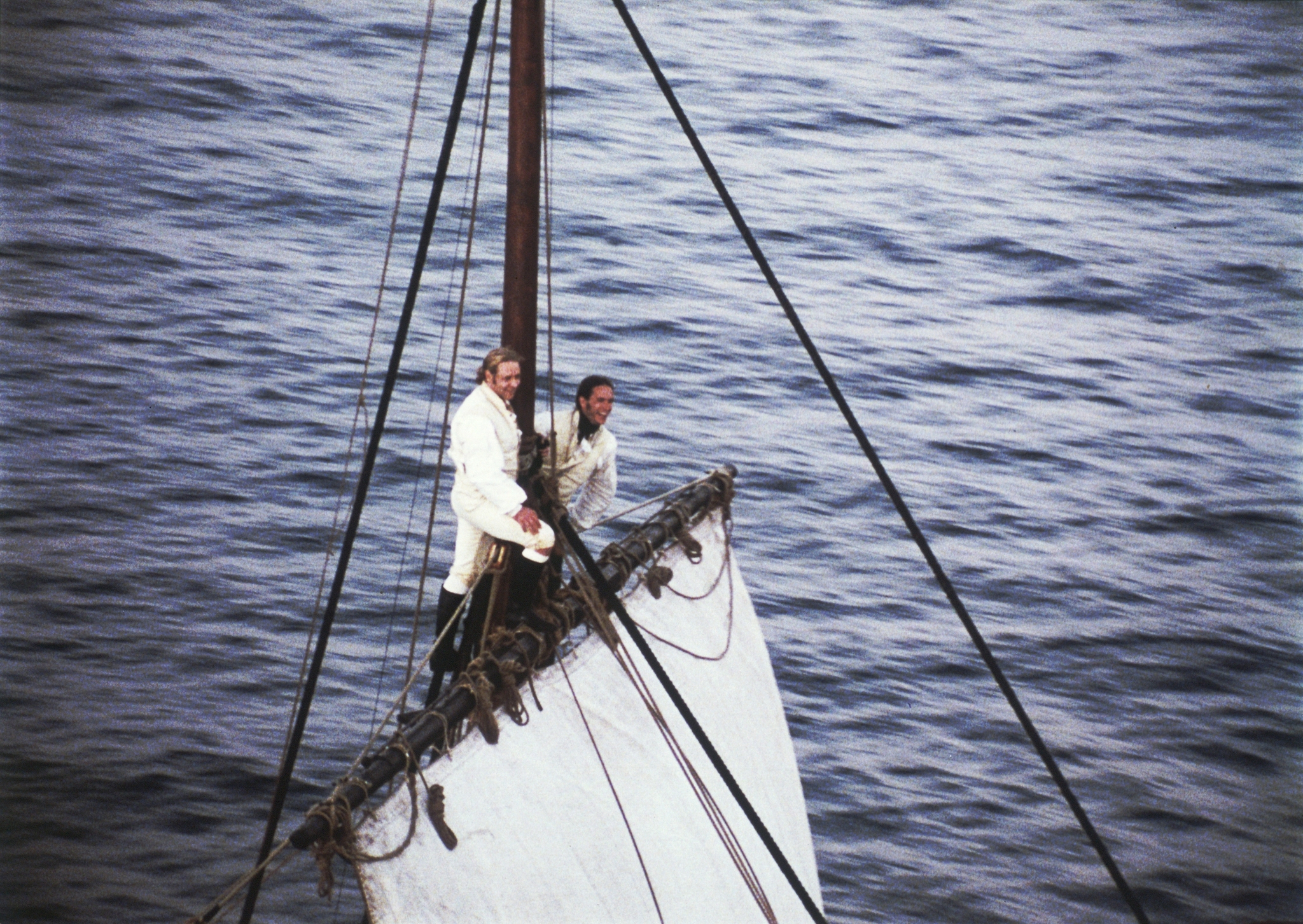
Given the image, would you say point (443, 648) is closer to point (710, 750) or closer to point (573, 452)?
point (573, 452)

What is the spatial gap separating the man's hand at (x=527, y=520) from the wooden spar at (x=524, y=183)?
726 millimetres

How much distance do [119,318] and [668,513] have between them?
12691 millimetres

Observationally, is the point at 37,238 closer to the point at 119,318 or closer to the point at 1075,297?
the point at 119,318

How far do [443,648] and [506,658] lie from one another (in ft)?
1.84

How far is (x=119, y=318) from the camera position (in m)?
19.3

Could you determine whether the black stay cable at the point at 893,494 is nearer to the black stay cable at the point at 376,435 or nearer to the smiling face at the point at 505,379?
the black stay cable at the point at 376,435

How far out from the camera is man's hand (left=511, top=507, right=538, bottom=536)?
6516 millimetres

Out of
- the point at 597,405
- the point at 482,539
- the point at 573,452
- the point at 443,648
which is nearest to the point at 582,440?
the point at 573,452

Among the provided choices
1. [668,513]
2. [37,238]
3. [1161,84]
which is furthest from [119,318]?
[1161,84]

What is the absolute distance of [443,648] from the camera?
7.68 metres

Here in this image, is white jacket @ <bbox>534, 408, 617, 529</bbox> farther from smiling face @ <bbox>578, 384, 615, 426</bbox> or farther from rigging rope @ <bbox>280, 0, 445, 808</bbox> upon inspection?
rigging rope @ <bbox>280, 0, 445, 808</bbox>

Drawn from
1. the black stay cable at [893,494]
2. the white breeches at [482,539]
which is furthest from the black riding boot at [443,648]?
the black stay cable at [893,494]

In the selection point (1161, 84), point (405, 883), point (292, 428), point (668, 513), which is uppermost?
point (1161, 84)

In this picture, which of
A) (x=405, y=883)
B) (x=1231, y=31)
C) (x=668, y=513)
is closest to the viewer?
(x=405, y=883)
